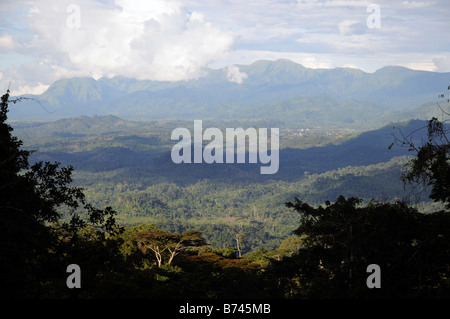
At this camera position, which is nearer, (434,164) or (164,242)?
(434,164)

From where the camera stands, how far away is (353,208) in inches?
707

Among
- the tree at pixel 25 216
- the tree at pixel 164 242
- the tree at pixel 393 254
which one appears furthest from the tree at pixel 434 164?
the tree at pixel 164 242

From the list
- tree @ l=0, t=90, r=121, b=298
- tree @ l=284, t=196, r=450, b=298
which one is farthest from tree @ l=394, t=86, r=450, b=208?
tree @ l=0, t=90, r=121, b=298

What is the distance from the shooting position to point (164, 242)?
29.8 metres

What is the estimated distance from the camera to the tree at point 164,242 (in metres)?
29.2

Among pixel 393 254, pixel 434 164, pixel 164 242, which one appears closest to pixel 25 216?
pixel 393 254

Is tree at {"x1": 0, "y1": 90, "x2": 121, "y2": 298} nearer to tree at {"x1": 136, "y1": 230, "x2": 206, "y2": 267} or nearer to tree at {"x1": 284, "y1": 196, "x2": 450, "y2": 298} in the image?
tree at {"x1": 284, "y1": 196, "x2": 450, "y2": 298}

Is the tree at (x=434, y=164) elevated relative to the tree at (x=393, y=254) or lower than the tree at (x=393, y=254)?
elevated

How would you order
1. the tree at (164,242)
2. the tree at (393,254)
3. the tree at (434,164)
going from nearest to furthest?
the tree at (393,254)
the tree at (434,164)
the tree at (164,242)

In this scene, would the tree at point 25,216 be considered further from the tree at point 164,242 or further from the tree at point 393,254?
the tree at point 164,242

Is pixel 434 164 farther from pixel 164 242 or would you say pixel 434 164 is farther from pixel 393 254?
pixel 164 242
